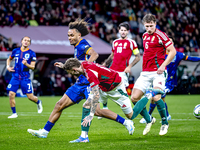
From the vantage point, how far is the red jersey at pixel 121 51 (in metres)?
9.92

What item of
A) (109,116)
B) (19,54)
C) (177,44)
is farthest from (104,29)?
(109,116)

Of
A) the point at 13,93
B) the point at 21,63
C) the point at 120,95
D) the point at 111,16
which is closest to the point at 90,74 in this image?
the point at 120,95

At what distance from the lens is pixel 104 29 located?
79.1 feet

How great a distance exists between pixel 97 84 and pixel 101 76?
435 millimetres

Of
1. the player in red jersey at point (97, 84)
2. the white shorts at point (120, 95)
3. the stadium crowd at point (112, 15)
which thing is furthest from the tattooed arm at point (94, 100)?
the stadium crowd at point (112, 15)

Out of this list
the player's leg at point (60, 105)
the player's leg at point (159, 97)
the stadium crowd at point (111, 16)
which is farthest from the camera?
the stadium crowd at point (111, 16)

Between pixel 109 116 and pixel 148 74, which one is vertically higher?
pixel 148 74

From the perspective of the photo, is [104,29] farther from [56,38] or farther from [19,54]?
[19,54]

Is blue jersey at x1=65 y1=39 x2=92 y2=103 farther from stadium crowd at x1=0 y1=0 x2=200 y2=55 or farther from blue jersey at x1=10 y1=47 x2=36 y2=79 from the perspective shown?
stadium crowd at x1=0 y1=0 x2=200 y2=55

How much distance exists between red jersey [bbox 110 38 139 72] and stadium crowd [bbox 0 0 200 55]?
11.7 meters

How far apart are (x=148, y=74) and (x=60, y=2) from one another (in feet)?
61.6

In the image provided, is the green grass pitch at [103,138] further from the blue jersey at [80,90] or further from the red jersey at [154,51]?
the red jersey at [154,51]

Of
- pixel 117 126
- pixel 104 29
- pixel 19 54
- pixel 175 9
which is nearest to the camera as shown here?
pixel 117 126

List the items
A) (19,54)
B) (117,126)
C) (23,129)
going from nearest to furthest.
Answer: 1. (23,129)
2. (117,126)
3. (19,54)
